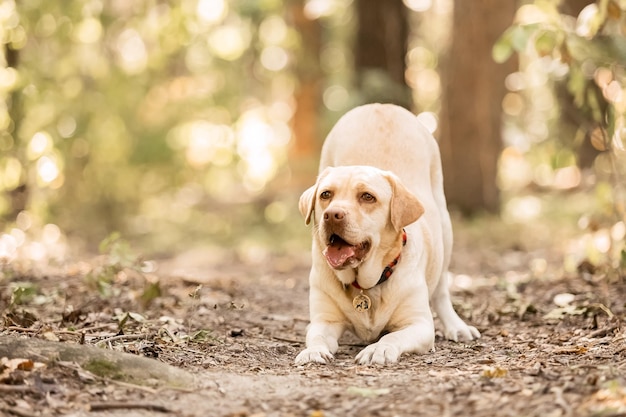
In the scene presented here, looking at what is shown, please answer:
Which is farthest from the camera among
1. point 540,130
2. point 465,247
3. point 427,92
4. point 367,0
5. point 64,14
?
point 427,92

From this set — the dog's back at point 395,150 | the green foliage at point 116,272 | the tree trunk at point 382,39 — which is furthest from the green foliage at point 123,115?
the dog's back at point 395,150

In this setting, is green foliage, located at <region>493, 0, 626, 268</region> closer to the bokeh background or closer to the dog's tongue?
the bokeh background

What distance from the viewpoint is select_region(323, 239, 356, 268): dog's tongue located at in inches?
201

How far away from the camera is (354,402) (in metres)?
3.81

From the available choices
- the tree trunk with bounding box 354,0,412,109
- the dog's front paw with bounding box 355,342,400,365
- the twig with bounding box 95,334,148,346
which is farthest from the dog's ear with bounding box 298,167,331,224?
the tree trunk with bounding box 354,0,412,109

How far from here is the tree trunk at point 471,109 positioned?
45.6 ft

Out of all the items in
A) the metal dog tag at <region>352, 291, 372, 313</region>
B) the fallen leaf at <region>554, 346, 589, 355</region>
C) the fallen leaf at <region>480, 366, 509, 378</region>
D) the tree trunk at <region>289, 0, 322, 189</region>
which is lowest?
the fallen leaf at <region>554, 346, 589, 355</region>

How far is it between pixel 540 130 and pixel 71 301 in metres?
22.1

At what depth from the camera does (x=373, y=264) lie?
5.31m

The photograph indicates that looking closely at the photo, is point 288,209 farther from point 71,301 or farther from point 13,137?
point 71,301

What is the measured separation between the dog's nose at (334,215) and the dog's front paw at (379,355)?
75 centimetres

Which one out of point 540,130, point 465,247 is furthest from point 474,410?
point 540,130

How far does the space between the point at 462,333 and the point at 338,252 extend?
50.8 inches

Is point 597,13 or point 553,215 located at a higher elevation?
point 597,13
